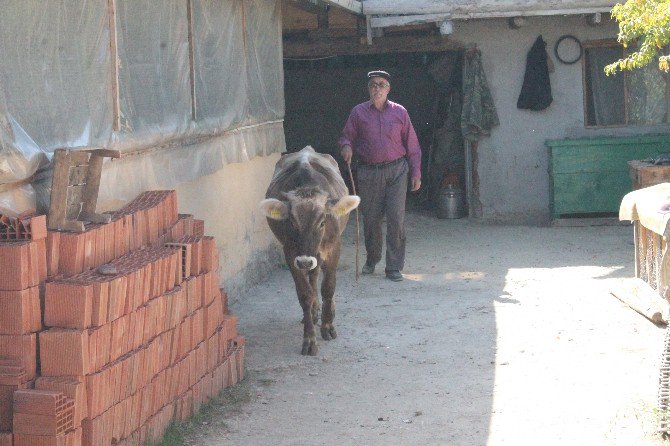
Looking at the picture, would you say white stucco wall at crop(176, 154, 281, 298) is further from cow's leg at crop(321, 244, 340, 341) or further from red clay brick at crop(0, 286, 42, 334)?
red clay brick at crop(0, 286, 42, 334)

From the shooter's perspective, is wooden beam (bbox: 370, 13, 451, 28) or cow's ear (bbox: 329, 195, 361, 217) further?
wooden beam (bbox: 370, 13, 451, 28)

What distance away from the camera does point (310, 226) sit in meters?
7.83

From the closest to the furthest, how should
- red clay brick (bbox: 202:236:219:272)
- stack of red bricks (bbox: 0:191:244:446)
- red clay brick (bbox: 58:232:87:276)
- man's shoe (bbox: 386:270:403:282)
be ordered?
stack of red bricks (bbox: 0:191:244:446) → red clay brick (bbox: 58:232:87:276) → red clay brick (bbox: 202:236:219:272) → man's shoe (bbox: 386:270:403:282)

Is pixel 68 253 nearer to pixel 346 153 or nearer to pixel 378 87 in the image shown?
pixel 346 153

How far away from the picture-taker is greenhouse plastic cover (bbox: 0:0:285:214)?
513 cm

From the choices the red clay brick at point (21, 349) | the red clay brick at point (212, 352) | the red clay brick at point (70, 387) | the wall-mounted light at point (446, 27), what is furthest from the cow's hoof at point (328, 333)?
the wall-mounted light at point (446, 27)

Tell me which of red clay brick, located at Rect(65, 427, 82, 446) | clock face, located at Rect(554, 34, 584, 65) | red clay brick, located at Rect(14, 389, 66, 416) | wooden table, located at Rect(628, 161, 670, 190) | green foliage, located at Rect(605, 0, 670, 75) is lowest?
red clay brick, located at Rect(65, 427, 82, 446)

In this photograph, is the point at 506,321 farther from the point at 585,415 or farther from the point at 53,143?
the point at 53,143

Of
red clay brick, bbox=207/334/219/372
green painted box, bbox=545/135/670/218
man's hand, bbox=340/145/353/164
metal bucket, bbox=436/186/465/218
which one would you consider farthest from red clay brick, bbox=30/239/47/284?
metal bucket, bbox=436/186/465/218

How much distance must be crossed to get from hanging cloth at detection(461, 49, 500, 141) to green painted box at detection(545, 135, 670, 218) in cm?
99

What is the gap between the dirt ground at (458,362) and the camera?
610cm

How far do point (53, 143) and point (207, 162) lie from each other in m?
3.33

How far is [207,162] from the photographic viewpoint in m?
8.77

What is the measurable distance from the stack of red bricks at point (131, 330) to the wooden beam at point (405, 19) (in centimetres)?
741
